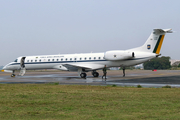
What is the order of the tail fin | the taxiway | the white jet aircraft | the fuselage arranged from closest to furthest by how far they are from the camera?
the taxiway, the tail fin, the white jet aircraft, the fuselage

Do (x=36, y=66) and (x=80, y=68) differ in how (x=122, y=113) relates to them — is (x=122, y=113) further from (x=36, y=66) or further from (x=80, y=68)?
(x=36, y=66)

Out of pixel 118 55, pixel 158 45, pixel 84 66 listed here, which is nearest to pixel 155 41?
pixel 158 45

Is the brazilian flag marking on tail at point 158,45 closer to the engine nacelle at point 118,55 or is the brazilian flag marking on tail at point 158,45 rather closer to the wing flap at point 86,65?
the engine nacelle at point 118,55

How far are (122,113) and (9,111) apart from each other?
3626mm

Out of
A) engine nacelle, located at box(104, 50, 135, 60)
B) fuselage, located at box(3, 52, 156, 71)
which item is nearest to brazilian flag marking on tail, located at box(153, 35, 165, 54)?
fuselage, located at box(3, 52, 156, 71)

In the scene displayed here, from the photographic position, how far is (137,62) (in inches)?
1150

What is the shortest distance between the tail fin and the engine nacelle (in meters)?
2.11

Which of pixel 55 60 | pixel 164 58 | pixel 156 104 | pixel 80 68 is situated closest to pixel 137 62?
pixel 80 68

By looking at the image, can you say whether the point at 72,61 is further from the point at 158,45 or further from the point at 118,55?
the point at 158,45

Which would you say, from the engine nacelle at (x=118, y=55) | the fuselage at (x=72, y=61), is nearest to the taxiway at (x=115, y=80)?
the fuselage at (x=72, y=61)

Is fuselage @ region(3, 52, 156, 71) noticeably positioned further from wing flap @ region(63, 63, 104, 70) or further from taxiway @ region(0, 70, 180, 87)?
taxiway @ region(0, 70, 180, 87)

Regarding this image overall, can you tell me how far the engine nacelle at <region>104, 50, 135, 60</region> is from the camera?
28817 millimetres

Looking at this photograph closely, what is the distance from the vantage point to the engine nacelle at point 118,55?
94.5 ft

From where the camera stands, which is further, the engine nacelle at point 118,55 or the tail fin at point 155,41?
the engine nacelle at point 118,55
